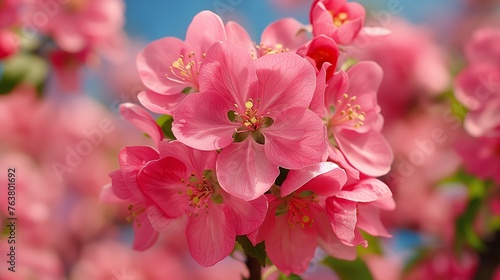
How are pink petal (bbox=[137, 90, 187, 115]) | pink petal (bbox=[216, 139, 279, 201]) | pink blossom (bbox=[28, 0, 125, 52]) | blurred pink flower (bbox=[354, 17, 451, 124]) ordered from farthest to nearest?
blurred pink flower (bbox=[354, 17, 451, 124]), pink blossom (bbox=[28, 0, 125, 52]), pink petal (bbox=[137, 90, 187, 115]), pink petal (bbox=[216, 139, 279, 201])

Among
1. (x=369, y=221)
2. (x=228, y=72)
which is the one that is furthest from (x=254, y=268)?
(x=228, y=72)

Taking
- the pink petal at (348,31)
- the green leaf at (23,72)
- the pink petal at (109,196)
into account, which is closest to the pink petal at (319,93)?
→ the pink petal at (348,31)

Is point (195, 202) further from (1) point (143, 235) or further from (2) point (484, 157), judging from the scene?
(2) point (484, 157)

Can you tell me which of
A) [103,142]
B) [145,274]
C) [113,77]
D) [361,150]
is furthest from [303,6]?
[361,150]

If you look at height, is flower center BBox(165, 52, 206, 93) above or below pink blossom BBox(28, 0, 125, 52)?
above

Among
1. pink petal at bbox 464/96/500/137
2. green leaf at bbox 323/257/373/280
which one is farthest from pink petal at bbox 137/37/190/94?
pink petal at bbox 464/96/500/137

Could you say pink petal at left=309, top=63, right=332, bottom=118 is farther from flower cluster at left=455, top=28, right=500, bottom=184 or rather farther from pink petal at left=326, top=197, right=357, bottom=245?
flower cluster at left=455, top=28, right=500, bottom=184

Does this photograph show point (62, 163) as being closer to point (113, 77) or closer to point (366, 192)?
point (113, 77)
